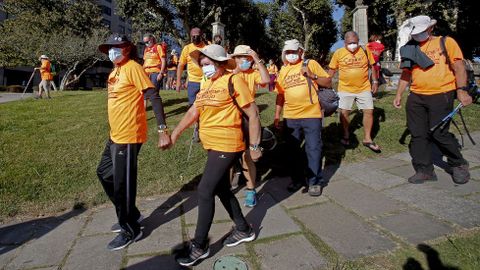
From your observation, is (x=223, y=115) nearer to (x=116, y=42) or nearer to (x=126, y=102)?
(x=126, y=102)

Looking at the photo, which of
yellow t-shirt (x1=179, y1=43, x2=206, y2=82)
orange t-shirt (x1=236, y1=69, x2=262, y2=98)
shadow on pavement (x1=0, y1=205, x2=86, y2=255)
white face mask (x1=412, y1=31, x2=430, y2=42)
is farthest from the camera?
yellow t-shirt (x1=179, y1=43, x2=206, y2=82)

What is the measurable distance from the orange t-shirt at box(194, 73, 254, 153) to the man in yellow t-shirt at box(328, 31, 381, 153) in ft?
9.60

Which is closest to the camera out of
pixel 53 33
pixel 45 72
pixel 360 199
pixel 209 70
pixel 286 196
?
pixel 209 70

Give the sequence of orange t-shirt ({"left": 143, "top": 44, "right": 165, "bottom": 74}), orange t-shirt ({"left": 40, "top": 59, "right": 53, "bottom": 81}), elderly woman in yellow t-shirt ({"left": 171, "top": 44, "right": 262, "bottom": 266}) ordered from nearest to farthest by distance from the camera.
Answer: elderly woman in yellow t-shirt ({"left": 171, "top": 44, "right": 262, "bottom": 266}), orange t-shirt ({"left": 143, "top": 44, "right": 165, "bottom": 74}), orange t-shirt ({"left": 40, "top": 59, "right": 53, "bottom": 81})

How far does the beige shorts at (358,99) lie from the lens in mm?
5617

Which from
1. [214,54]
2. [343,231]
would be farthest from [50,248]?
[343,231]

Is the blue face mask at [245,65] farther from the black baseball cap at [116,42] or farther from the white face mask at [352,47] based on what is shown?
the white face mask at [352,47]

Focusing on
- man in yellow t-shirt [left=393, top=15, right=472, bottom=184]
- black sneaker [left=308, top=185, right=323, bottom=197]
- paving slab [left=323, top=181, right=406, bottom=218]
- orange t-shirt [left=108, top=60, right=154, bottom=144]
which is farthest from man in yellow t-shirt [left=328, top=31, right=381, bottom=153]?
orange t-shirt [left=108, top=60, right=154, bottom=144]

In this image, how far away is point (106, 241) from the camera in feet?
11.2

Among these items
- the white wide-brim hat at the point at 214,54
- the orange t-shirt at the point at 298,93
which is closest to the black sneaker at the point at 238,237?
the white wide-brim hat at the point at 214,54

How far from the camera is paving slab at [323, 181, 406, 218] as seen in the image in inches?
145

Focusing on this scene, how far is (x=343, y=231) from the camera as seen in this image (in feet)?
10.6

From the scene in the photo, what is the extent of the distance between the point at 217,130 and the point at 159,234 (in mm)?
1325

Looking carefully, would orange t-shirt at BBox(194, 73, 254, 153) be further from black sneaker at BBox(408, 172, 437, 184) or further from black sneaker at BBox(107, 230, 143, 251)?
black sneaker at BBox(408, 172, 437, 184)
